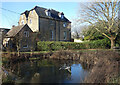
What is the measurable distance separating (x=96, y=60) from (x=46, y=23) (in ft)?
52.9

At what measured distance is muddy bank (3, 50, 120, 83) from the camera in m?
→ 4.47

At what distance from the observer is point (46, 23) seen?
73.9 ft

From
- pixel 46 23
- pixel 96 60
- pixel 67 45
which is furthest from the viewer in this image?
pixel 46 23

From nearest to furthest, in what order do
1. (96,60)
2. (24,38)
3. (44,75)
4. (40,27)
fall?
(44,75)
(96,60)
(24,38)
(40,27)

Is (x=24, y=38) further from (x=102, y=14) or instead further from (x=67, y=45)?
(x=102, y=14)

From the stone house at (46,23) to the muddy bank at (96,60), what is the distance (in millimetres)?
8762

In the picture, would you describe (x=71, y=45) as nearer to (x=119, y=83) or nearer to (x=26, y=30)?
(x=26, y=30)

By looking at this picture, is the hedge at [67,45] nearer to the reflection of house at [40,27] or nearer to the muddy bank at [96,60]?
the reflection of house at [40,27]

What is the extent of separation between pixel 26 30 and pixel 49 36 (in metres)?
6.36

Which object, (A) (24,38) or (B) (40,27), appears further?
(B) (40,27)

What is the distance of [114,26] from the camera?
1611 centimetres

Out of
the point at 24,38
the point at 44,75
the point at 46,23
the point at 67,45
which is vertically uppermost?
the point at 46,23

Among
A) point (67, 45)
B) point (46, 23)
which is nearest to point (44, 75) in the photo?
point (67, 45)

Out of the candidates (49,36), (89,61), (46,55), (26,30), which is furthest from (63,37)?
(89,61)
